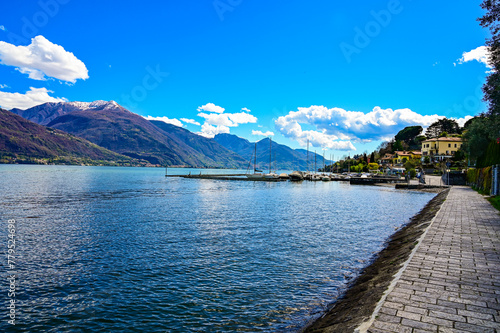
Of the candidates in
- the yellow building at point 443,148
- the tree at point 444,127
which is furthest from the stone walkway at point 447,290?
the tree at point 444,127

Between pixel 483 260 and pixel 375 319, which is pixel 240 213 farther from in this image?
pixel 375 319

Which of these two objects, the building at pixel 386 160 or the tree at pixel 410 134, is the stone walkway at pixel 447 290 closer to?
the building at pixel 386 160

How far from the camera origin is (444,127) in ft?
541

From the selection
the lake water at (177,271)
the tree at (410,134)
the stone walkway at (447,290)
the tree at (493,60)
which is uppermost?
the tree at (410,134)

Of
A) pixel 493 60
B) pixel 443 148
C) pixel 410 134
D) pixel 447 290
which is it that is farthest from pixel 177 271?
pixel 410 134

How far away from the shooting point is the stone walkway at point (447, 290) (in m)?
5.54

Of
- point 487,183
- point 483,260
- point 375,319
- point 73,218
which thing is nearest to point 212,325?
point 375,319

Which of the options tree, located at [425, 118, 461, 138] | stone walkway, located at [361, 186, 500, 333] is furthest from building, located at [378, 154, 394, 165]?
stone walkway, located at [361, 186, 500, 333]

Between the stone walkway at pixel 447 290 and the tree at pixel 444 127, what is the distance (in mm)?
179473

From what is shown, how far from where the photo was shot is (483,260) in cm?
978

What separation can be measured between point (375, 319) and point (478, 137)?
69537 millimetres

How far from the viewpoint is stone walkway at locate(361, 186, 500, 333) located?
554 centimetres

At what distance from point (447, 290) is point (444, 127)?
19106 centimetres

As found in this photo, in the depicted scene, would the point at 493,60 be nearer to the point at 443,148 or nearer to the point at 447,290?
the point at 447,290
